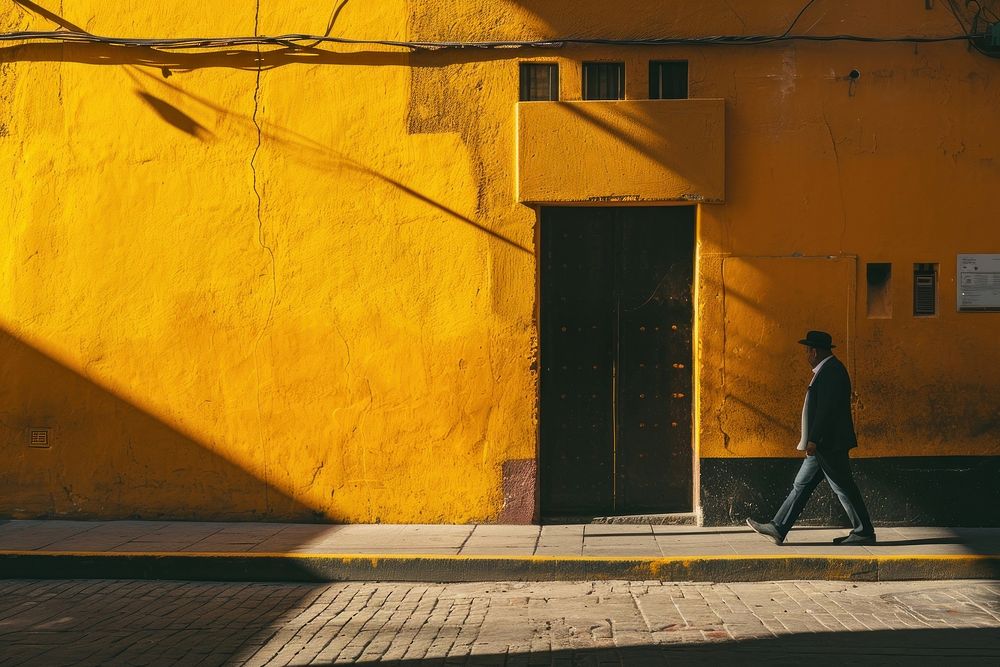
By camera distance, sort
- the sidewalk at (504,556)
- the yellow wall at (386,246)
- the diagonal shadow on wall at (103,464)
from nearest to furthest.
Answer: the sidewalk at (504,556), the yellow wall at (386,246), the diagonal shadow on wall at (103,464)

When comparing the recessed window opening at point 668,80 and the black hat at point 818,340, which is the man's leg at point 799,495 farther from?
the recessed window opening at point 668,80

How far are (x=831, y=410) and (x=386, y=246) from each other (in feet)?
13.3

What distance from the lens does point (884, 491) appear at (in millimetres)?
8781

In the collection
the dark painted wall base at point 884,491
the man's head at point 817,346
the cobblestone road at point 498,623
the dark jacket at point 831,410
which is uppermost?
the man's head at point 817,346

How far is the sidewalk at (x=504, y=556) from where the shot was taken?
295 inches

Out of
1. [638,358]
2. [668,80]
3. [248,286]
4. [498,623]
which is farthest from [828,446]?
[248,286]

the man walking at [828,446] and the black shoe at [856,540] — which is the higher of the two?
the man walking at [828,446]

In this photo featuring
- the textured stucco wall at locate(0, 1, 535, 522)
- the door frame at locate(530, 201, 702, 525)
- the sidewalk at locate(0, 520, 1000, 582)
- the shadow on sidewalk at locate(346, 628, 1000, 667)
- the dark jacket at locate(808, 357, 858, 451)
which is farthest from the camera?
the textured stucco wall at locate(0, 1, 535, 522)

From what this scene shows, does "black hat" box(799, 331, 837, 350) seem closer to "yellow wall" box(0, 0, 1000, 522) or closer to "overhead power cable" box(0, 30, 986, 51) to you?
"yellow wall" box(0, 0, 1000, 522)

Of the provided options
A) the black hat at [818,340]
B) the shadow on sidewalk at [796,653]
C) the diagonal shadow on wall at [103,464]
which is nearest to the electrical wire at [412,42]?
the black hat at [818,340]

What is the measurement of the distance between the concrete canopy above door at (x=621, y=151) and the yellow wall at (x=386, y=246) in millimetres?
156

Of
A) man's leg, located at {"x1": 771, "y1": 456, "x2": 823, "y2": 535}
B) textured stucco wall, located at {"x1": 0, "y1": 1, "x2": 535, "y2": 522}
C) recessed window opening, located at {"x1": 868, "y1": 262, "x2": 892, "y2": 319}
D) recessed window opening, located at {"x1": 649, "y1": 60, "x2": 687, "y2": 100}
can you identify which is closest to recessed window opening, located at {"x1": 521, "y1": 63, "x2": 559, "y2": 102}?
textured stucco wall, located at {"x1": 0, "y1": 1, "x2": 535, "y2": 522}

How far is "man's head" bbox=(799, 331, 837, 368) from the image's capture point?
8008mm

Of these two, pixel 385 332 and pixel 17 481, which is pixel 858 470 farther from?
pixel 17 481
